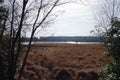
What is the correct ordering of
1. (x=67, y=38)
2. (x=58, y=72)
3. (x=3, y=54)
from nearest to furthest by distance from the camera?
(x=3, y=54) < (x=58, y=72) < (x=67, y=38)

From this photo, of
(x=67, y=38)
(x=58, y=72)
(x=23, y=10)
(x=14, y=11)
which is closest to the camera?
(x=23, y=10)

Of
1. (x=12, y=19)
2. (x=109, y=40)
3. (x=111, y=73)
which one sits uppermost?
(x=12, y=19)

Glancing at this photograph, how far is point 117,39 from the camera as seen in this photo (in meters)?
12.8

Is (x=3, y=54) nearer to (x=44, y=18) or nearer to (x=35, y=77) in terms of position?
(x=44, y=18)

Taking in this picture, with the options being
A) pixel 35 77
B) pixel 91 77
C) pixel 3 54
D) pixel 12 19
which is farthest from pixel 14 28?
pixel 91 77

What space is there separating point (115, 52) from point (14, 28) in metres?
4.07

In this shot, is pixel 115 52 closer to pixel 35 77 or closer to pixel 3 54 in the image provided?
pixel 3 54

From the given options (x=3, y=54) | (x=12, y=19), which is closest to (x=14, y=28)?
(x=12, y=19)

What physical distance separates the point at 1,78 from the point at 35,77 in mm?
14273

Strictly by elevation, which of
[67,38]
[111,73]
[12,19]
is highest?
[12,19]

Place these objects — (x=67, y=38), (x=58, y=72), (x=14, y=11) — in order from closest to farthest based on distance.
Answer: (x=14, y=11), (x=58, y=72), (x=67, y=38)

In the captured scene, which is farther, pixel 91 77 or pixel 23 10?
pixel 91 77

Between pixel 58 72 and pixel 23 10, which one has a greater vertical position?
pixel 23 10

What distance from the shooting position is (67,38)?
559ft
